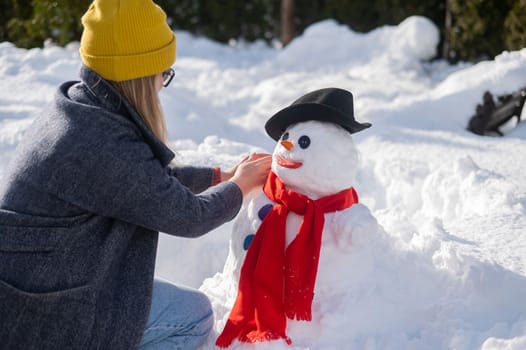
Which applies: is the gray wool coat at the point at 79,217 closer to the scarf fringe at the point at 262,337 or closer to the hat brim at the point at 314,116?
the scarf fringe at the point at 262,337

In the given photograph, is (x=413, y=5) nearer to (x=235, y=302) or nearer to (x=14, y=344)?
(x=235, y=302)

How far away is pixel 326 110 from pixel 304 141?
0.46 ft

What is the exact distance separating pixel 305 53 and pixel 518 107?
3.95m

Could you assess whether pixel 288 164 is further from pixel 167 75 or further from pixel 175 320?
pixel 175 320

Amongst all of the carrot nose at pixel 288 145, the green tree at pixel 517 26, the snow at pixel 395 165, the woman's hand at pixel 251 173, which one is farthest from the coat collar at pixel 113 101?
the green tree at pixel 517 26

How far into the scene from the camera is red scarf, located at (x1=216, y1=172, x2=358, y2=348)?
7.30 feet

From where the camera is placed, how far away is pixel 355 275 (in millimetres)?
2318

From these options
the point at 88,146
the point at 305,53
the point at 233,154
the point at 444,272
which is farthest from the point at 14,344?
the point at 305,53

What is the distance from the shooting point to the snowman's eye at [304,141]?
236cm

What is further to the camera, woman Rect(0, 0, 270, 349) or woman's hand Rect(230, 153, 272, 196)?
woman's hand Rect(230, 153, 272, 196)

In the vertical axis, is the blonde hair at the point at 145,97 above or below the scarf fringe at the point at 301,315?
above

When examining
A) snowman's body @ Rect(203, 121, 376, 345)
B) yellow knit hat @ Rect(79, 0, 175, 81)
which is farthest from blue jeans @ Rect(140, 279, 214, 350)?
yellow knit hat @ Rect(79, 0, 175, 81)

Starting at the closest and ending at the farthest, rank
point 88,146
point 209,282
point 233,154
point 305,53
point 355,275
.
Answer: point 88,146
point 355,275
point 209,282
point 233,154
point 305,53

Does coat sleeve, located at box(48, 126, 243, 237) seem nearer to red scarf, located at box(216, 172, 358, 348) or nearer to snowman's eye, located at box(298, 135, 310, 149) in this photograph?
red scarf, located at box(216, 172, 358, 348)
